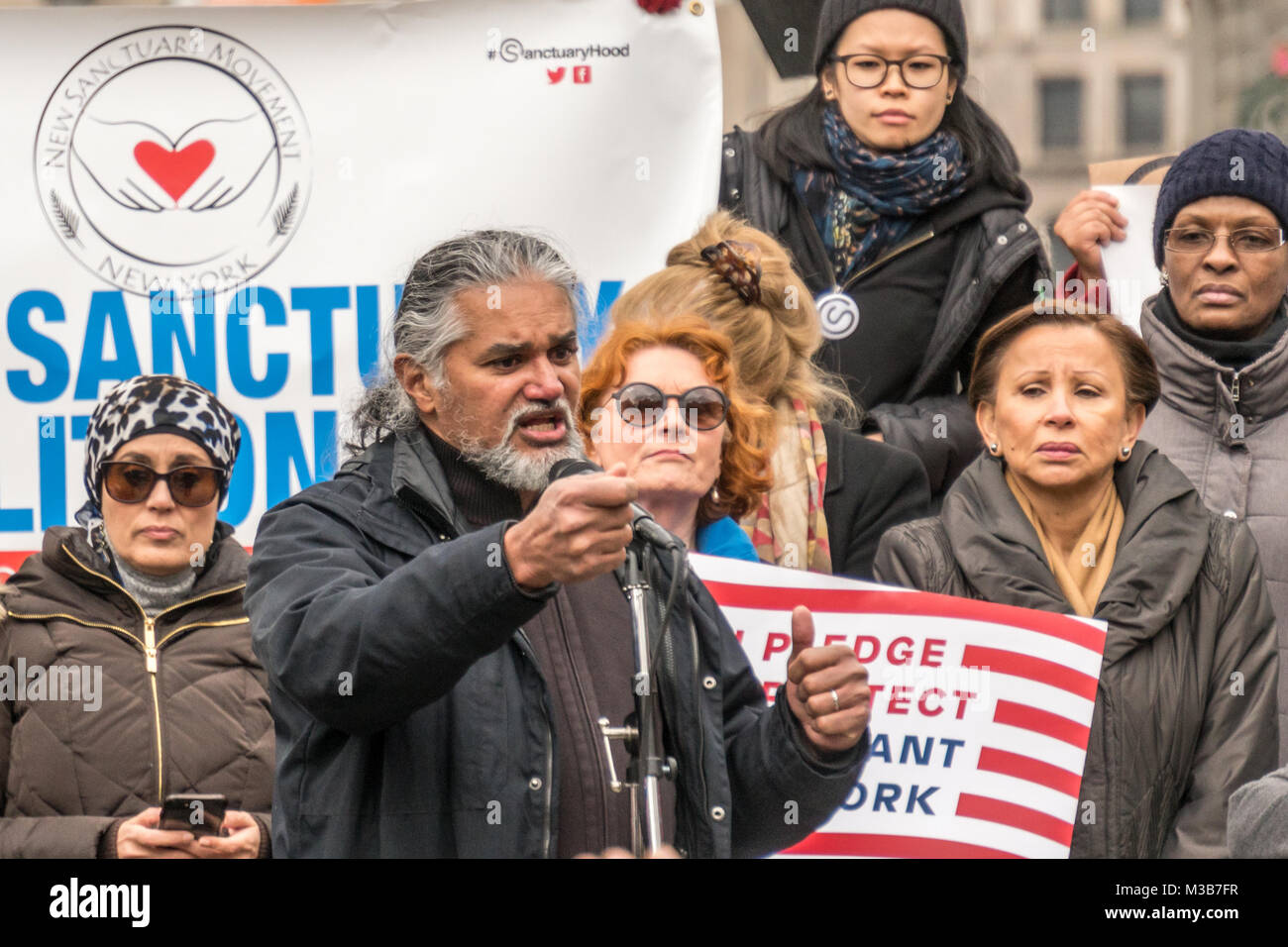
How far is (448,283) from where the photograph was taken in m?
3.57

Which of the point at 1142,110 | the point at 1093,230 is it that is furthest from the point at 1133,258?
the point at 1142,110

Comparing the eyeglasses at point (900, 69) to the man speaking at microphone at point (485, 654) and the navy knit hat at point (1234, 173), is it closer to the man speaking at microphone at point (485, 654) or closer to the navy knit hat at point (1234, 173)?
the navy knit hat at point (1234, 173)

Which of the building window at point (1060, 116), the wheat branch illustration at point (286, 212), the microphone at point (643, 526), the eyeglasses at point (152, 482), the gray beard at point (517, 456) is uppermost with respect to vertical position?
the building window at point (1060, 116)

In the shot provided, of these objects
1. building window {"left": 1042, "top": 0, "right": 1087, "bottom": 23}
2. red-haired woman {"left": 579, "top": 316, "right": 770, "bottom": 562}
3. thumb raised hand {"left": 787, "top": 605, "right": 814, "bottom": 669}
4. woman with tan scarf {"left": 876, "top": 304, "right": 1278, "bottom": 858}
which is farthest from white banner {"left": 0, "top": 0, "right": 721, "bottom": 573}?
building window {"left": 1042, "top": 0, "right": 1087, "bottom": 23}

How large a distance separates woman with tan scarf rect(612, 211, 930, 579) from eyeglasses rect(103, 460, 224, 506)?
3.34 ft

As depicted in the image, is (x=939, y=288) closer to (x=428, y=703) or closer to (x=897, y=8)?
(x=897, y=8)

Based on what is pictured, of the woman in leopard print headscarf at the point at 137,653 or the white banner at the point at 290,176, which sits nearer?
the woman in leopard print headscarf at the point at 137,653

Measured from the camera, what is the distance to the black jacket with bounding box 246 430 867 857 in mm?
2932

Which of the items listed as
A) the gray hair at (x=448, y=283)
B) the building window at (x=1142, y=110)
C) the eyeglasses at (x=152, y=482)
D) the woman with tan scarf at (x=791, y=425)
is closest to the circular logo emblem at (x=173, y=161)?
the eyeglasses at (x=152, y=482)

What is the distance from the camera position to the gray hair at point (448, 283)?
354cm

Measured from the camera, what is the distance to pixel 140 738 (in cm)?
416

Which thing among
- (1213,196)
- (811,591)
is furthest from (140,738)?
(1213,196)
